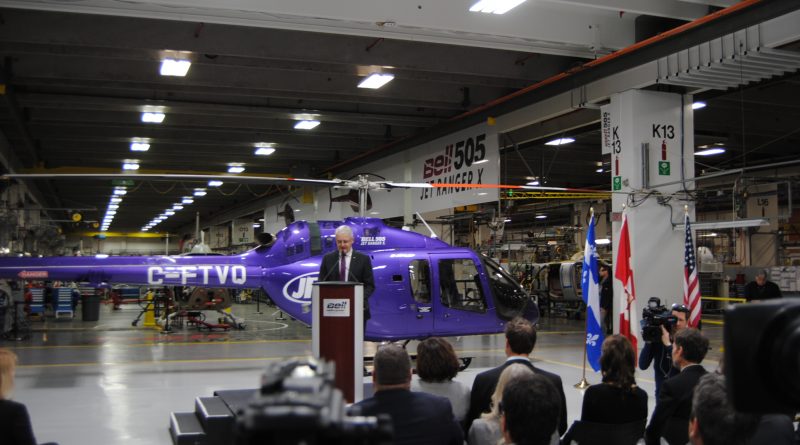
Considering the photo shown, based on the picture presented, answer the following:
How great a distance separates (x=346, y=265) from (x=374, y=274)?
2.37 m

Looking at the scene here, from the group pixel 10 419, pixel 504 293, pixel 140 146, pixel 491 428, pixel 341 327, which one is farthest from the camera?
pixel 140 146

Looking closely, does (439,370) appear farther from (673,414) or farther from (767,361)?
(767,361)

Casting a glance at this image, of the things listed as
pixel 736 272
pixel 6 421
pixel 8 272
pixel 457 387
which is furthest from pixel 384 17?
pixel 736 272

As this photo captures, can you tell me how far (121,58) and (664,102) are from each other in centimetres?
797

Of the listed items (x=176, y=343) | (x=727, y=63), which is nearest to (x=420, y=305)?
(x=727, y=63)

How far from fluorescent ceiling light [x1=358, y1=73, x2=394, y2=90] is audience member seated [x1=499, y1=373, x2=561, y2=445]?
9429 mm

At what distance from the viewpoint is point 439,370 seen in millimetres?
3932

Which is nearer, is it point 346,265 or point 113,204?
point 346,265

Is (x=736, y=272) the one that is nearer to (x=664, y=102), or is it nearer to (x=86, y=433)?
(x=664, y=102)

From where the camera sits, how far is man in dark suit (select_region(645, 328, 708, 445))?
3.70 m

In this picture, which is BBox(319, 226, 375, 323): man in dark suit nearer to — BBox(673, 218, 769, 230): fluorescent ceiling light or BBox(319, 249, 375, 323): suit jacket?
BBox(319, 249, 375, 323): suit jacket

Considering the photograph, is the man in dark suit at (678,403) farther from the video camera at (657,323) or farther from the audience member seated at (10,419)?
the audience member seated at (10,419)

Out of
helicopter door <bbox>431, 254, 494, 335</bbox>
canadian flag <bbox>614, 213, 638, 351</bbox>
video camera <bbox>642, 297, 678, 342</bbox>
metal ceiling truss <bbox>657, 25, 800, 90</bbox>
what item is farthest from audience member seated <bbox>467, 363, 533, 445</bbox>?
metal ceiling truss <bbox>657, 25, 800, 90</bbox>

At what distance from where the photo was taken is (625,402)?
3633mm
